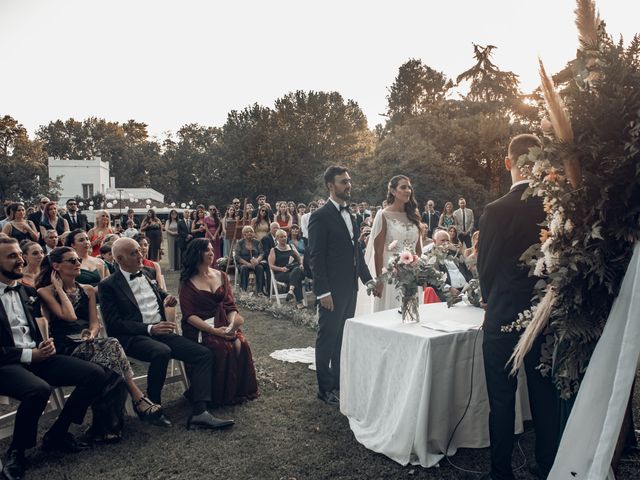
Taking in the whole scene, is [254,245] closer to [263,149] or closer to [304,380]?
[304,380]

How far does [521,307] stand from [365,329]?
1.47 meters

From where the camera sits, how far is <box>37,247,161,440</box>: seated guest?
4656 mm

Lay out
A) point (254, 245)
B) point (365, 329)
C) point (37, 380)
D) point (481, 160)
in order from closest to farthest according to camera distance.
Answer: point (37, 380), point (365, 329), point (254, 245), point (481, 160)

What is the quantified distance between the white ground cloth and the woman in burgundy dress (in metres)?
3.16

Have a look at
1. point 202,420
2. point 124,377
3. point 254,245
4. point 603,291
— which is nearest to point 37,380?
point 124,377

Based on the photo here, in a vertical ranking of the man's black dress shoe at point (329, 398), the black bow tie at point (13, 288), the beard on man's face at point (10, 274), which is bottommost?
the man's black dress shoe at point (329, 398)

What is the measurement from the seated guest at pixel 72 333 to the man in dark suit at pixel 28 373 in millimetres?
204

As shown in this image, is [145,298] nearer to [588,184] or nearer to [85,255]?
[85,255]

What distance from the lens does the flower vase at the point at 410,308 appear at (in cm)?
441

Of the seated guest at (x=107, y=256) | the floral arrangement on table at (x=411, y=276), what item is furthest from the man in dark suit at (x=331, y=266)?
the seated guest at (x=107, y=256)

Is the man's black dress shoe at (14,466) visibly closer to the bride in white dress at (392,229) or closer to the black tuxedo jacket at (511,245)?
the black tuxedo jacket at (511,245)

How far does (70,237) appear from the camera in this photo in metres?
6.79

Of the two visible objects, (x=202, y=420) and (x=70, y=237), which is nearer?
(x=202, y=420)

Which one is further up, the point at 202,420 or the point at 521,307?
the point at 521,307
